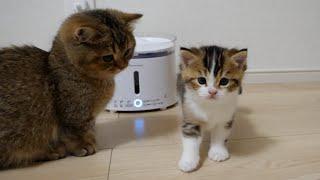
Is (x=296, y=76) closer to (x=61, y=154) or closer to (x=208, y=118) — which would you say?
(x=208, y=118)

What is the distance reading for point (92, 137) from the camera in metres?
1.14

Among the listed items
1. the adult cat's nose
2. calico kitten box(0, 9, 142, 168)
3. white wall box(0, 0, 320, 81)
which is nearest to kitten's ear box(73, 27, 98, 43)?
calico kitten box(0, 9, 142, 168)

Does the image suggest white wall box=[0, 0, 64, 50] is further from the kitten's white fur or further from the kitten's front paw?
the kitten's white fur

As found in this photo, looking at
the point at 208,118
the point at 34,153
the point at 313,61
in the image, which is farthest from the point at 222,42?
the point at 34,153

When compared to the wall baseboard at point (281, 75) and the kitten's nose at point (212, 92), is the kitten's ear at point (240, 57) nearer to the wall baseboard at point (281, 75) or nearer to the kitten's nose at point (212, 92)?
the kitten's nose at point (212, 92)

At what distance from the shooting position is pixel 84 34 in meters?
0.96

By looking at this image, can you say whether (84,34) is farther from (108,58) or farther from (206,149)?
(206,149)

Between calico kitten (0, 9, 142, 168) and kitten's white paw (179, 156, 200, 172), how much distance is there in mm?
304

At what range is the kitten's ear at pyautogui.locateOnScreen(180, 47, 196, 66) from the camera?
0.99m

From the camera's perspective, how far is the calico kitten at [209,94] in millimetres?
959

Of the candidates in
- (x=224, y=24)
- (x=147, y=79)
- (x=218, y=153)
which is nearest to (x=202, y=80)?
(x=218, y=153)

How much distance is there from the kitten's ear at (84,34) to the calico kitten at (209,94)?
0.25m

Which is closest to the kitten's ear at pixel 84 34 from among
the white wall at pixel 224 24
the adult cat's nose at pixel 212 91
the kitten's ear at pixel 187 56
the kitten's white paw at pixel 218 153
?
the kitten's ear at pixel 187 56

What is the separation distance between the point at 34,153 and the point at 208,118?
529 millimetres
